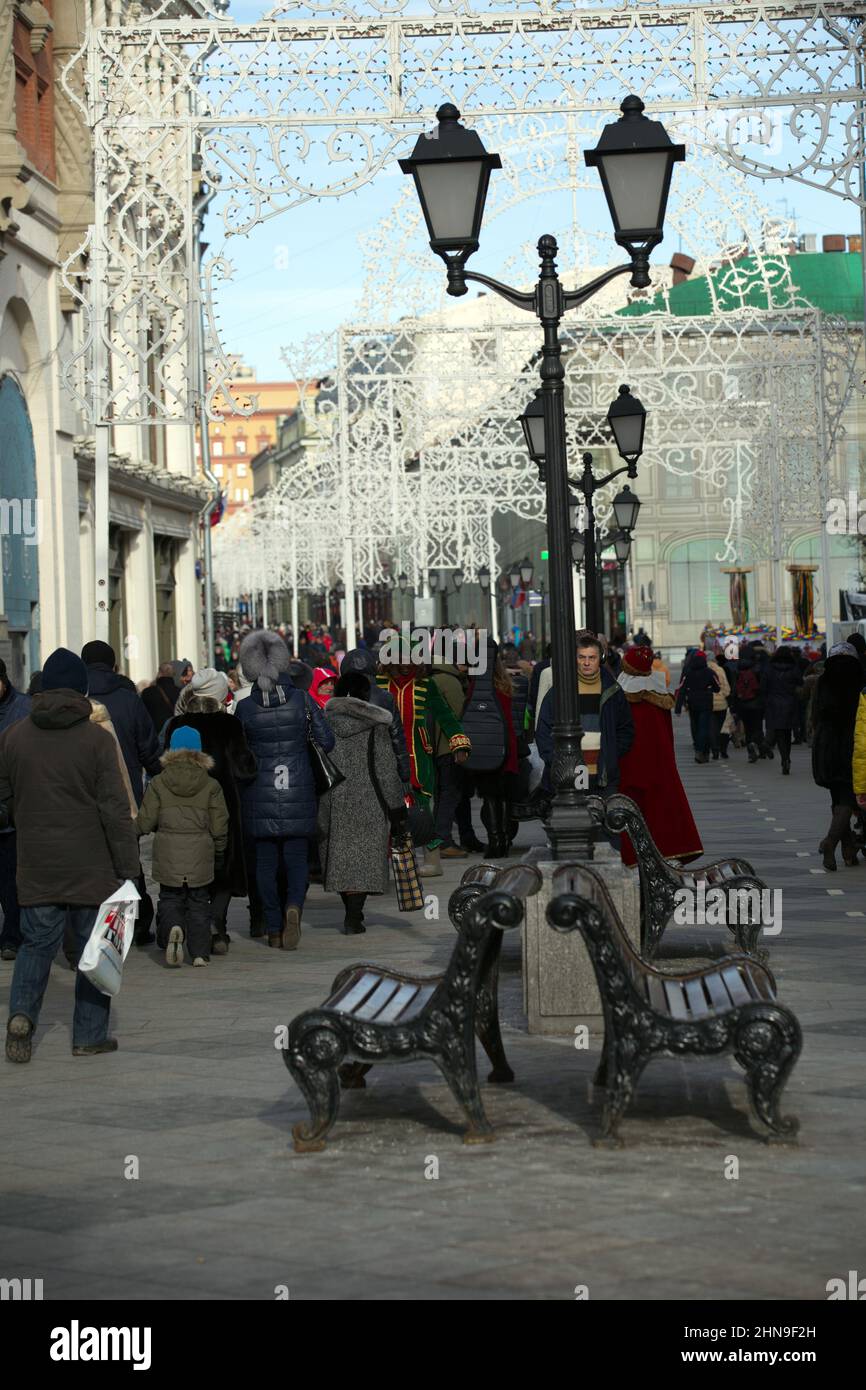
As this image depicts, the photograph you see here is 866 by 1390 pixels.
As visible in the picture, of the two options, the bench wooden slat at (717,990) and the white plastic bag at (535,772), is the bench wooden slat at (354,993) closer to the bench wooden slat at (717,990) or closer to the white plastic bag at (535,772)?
the bench wooden slat at (717,990)

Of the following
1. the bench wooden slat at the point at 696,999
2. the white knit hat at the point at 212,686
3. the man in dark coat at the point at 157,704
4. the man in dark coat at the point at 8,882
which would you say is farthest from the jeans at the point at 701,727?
the bench wooden slat at the point at 696,999

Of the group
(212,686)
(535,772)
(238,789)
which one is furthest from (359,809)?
(535,772)

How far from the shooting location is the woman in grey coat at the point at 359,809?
13078 mm

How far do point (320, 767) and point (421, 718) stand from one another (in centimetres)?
315

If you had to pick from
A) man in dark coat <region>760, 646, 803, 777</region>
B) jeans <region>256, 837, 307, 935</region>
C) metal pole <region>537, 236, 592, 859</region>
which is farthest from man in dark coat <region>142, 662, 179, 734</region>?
metal pole <region>537, 236, 592, 859</region>

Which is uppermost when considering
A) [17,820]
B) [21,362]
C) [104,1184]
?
[21,362]

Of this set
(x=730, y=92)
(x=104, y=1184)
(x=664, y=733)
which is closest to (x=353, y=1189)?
(x=104, y=1184)

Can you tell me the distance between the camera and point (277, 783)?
498 inches

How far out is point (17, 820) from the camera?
9258mm

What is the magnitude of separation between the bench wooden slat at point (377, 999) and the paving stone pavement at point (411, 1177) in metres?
0.42

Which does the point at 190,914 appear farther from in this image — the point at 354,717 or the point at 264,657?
the point at 354,717

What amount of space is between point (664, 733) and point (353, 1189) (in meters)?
6.42

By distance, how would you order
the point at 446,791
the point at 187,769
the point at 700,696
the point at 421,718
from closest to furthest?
the point at 187,769 → the point at 421,718 → the point at 446,791 → the point at 700,696
